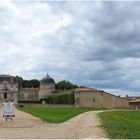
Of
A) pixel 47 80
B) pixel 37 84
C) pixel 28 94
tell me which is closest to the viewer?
pixel 47 80

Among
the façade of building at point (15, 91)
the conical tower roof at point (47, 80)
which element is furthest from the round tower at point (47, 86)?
the façade of building at point (15, 91)

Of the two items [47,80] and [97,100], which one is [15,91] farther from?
[97,100]

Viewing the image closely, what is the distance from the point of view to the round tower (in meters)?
117

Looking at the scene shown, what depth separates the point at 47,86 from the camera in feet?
385

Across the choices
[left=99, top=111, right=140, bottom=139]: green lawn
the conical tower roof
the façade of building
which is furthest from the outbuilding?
[left=99, top=111, right=140, bottom=139]: green lawn

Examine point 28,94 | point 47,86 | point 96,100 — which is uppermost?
point 47,86

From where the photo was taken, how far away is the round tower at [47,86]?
384 feet

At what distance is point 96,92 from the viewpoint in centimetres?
8806

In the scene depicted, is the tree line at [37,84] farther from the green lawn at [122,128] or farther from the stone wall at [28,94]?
the green lawn at [122,128]

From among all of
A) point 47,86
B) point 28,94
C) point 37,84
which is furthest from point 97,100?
point 37,84

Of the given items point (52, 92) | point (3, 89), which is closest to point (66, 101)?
point (52, 92)

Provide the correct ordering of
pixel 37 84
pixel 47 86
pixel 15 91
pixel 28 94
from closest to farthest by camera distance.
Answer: pixel 47 86
pixel 15 91
pixel 28 94
pixel 37 84

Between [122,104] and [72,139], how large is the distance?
74.3m

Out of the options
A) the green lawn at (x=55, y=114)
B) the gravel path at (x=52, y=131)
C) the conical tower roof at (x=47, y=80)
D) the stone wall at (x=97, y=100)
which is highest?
the conical tower roof at (x=47, y=80)
